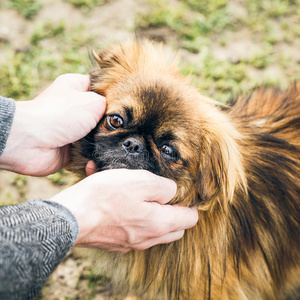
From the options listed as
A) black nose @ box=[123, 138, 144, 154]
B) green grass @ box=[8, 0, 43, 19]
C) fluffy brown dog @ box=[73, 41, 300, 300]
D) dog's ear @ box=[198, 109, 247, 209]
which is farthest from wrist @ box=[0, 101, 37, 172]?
green grass @ box=[8, 0, 43, 19]

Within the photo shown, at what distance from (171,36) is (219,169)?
90.8 inches

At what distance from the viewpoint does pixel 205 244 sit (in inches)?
74.5

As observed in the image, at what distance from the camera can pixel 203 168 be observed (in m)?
1.74

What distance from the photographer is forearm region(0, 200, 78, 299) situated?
3.74ft

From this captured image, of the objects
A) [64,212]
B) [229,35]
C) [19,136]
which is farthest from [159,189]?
[229,35]

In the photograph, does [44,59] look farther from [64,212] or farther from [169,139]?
[64,212]

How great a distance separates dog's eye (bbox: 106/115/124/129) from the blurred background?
171 centimetres

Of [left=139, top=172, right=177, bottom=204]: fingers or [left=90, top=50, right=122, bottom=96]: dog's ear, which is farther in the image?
[left=90, top=50, right=122, bottom=96]: dog's ear

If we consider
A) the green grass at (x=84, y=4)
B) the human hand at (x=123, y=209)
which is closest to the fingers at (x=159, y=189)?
the human hand at (x=123, y=209)

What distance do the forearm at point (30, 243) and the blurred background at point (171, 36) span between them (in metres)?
2.15

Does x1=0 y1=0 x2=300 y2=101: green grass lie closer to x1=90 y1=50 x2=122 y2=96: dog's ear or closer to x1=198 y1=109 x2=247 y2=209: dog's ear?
x1=90 y1=50 x2=122 y2=96: dog's ear

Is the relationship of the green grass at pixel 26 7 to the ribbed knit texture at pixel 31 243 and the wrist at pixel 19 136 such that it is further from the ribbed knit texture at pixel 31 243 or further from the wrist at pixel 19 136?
the ribbed knit texture at pixel 31 243

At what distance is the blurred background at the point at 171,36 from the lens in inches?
132

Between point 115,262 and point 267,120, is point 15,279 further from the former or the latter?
point 267,120
